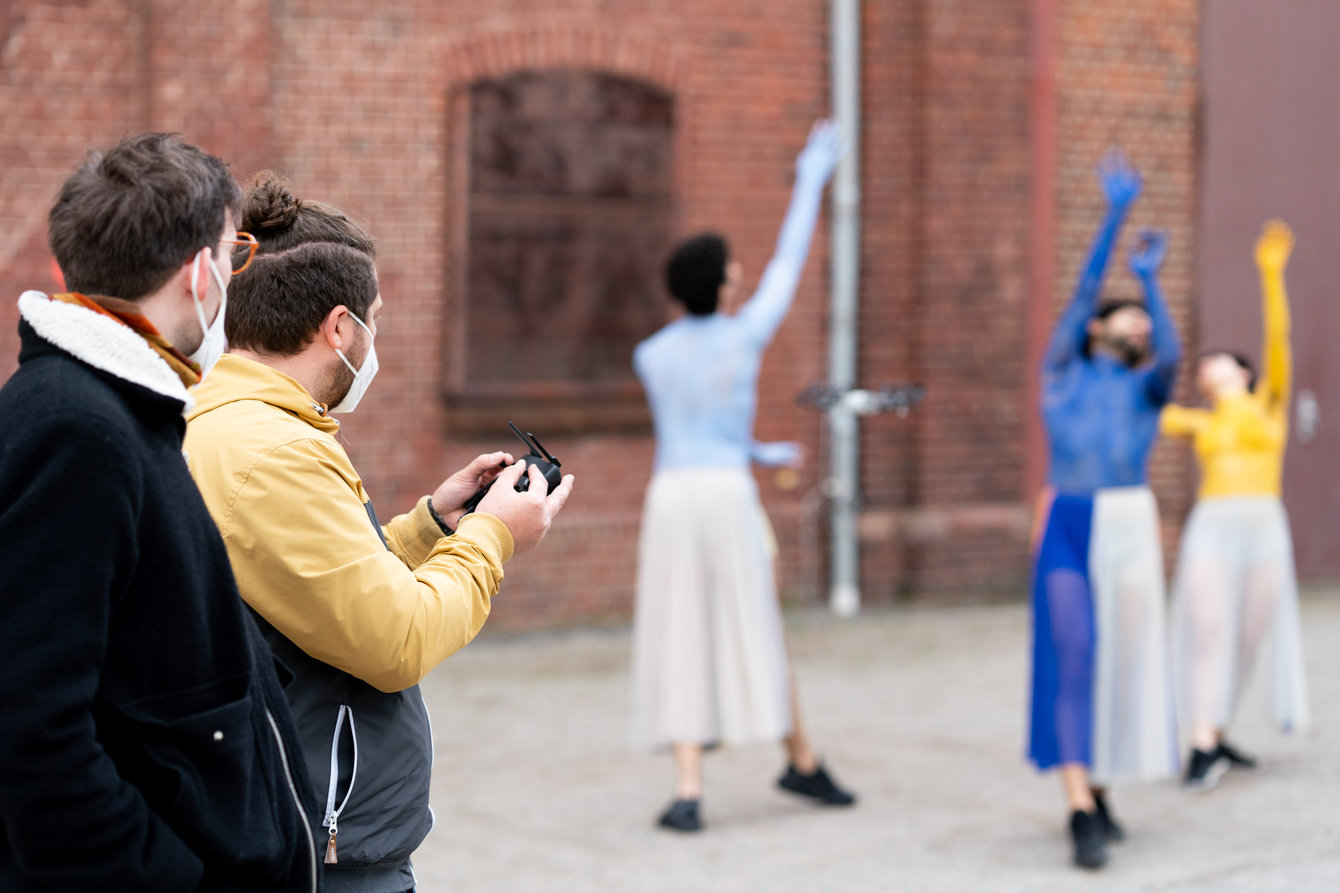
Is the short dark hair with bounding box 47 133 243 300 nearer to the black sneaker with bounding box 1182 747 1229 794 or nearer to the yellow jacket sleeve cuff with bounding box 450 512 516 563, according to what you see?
the yellow jacket sleeve cuff with bounding box 450 512 516 563

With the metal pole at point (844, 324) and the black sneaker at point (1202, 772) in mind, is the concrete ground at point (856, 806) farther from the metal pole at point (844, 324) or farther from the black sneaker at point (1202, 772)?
the metal pole at point (844, 324)

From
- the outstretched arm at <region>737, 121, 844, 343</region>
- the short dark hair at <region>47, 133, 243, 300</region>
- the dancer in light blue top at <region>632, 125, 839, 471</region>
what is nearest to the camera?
the short dark hair at <region>47, 133, 243, 300</region>

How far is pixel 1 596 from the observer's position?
5.68 feet

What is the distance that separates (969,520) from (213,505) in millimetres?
9146

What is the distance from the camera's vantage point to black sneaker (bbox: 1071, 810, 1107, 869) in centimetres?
527

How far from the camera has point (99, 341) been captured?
5.98 feet

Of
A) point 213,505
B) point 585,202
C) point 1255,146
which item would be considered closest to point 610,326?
point 585,202

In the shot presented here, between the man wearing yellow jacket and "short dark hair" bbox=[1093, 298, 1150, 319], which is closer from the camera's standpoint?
the man wearing yellow jacket

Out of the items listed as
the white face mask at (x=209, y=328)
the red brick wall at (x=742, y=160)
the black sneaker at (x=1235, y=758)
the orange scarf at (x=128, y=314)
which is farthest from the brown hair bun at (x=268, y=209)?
the red brick wall at (x=742, y=160)

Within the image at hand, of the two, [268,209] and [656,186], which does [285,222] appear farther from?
[656,186]

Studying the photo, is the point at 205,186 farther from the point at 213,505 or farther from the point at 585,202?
the point at 585,202

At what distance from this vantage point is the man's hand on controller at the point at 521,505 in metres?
2.36

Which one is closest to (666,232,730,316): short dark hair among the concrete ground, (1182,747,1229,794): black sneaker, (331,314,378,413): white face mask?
the concrete ground

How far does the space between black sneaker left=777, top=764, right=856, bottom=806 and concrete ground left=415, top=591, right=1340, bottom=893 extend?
52mm
